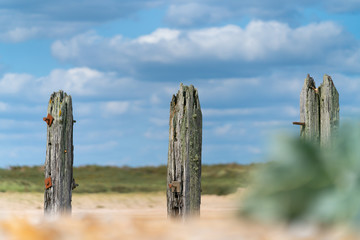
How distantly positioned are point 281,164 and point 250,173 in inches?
6.0

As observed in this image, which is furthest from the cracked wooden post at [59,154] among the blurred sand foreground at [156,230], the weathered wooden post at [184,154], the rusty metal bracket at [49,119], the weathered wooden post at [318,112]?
the blurred sand foreground at [156,230]

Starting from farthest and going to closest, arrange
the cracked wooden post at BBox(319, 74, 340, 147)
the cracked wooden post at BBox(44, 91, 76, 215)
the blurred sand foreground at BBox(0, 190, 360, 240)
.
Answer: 1. the cracked wooden post at BBox(319, 74, 340, 147)
2. the cracked wooden post at BBox(44, 91, 76, 215)
3. the blurred sand foreground at BBox(0, 190, 360, 240)

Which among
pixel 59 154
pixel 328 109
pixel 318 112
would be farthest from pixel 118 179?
pixel 328 109

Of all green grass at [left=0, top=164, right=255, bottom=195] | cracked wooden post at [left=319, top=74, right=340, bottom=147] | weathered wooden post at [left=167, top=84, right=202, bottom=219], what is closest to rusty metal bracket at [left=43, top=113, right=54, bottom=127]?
weathered wooden post at [left=167, top=84, right=202, bottom=219]

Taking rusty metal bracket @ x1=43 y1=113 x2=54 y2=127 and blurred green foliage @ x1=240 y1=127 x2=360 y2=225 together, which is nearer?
blurred green foliage @ x1=240 y1=127 x2=360 y2=225

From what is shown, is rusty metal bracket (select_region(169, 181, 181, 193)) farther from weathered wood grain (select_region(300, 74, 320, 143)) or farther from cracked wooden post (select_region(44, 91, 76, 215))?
weathered wood grain (select_region(300, 74, 320, 143))

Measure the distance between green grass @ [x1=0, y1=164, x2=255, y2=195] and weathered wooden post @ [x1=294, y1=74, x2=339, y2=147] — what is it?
9879 millimetres

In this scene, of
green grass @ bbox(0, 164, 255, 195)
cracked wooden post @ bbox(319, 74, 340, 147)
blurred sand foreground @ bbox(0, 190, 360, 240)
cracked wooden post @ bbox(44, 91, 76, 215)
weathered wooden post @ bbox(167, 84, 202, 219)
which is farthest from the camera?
green grass @ bbox(0, 164, 255, 195)

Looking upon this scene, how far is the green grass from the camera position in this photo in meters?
18.5

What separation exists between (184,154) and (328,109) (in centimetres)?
254

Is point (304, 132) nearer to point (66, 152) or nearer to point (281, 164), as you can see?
point (66, 152)

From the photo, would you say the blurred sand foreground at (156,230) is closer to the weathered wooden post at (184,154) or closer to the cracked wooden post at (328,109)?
the weathered wooden post at (184,154)

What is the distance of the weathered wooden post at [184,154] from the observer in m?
6.57

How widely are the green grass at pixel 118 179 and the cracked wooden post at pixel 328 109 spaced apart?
9.90 m
